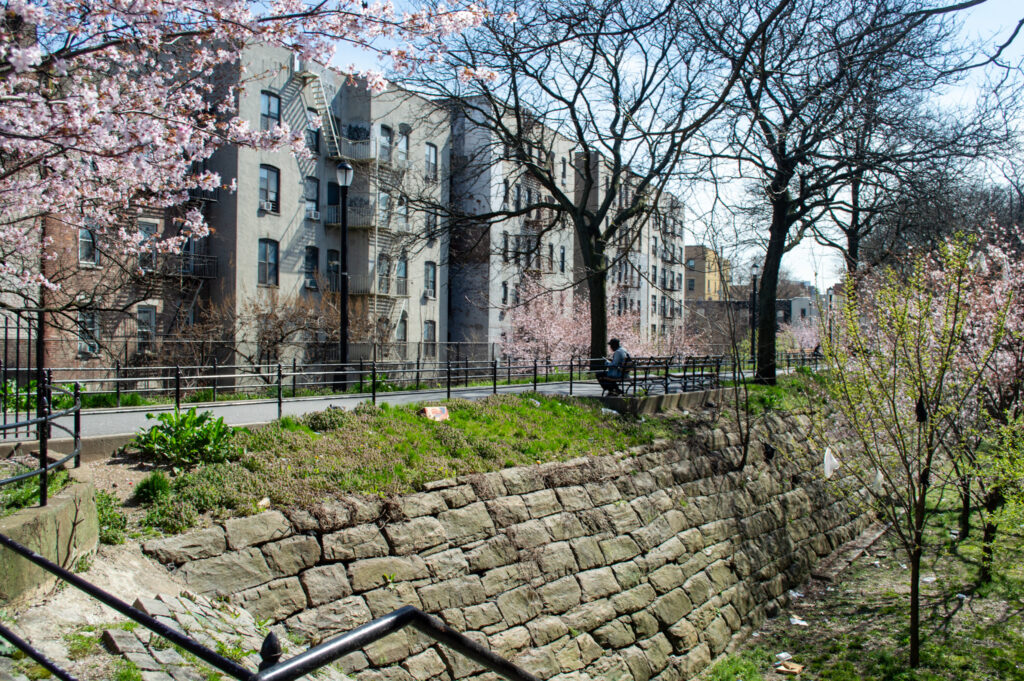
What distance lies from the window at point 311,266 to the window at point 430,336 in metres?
6.91

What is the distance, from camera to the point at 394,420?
11.3 meters

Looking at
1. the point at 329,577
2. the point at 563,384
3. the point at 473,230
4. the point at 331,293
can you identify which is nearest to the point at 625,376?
the point at 563,384

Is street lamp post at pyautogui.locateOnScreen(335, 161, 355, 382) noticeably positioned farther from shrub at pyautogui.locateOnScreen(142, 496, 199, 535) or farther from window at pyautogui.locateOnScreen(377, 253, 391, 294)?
window at pyautogui.locateOnScreen(377, 253, 391, 294)

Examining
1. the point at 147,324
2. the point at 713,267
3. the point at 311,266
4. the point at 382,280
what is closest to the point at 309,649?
the point at 713,267

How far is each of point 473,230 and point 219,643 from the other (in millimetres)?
32449

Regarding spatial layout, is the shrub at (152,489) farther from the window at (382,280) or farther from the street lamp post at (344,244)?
the window at (382,280)

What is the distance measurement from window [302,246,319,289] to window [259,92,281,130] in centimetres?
532

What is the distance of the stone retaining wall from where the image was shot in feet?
23.5

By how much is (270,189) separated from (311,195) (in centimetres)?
219

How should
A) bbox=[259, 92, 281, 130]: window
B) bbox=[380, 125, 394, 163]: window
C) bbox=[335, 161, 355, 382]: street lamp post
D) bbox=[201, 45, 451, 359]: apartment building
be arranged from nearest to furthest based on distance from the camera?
1. bbox=[335, 161, 355, 382]: street lamp post
2. bbox=[201, 45, 451, 359]: apartment building
3. bbox=[259, 92, 281, 130]: window
4. bbox=[380, 125, 394, 163]: window

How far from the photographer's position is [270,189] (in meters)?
29.2

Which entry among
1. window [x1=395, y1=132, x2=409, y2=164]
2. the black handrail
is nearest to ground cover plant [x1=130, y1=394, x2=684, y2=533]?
the black handrail

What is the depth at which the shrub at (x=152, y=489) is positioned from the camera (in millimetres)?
7453

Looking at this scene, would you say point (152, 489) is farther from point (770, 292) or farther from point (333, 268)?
point (333, 268)
